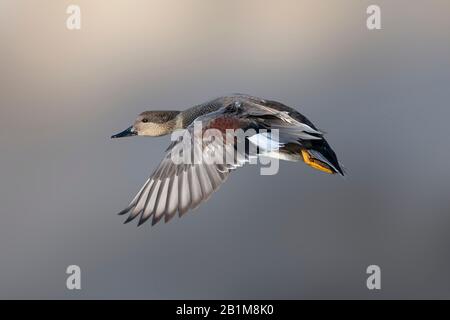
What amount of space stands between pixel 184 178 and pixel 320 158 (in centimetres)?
41

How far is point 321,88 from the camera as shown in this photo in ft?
11.8

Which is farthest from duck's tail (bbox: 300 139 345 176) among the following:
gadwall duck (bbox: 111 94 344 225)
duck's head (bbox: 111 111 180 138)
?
duck's head (bbox: 111 111 180 138)

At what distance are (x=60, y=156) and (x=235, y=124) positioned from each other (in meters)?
1.62

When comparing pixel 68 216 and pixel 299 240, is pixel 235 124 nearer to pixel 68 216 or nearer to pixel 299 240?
pixel 299 240

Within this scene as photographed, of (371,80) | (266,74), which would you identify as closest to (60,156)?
(266,74)

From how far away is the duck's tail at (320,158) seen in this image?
2104 millimetres

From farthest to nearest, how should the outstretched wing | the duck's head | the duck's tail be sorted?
the duck's head
the duck's tail
the outstretched wing

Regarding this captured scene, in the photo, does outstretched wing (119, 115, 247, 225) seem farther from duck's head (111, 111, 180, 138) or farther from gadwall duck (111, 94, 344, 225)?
duck's head (111, 111, 180, 138)

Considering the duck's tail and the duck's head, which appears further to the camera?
the duck's head

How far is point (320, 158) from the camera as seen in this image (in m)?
2.10

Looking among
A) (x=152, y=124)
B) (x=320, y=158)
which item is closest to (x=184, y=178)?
(x=320, y=158)

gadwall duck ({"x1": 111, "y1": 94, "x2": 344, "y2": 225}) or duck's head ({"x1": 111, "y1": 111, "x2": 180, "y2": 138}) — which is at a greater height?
duck's head ({"x1": 111, "y1": 111, "x2": 180, "y2": 138})

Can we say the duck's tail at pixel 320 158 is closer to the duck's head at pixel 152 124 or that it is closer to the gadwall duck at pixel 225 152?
the gadwall duck at pixel 225 152

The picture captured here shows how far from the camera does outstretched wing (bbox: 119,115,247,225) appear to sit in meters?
1.79
